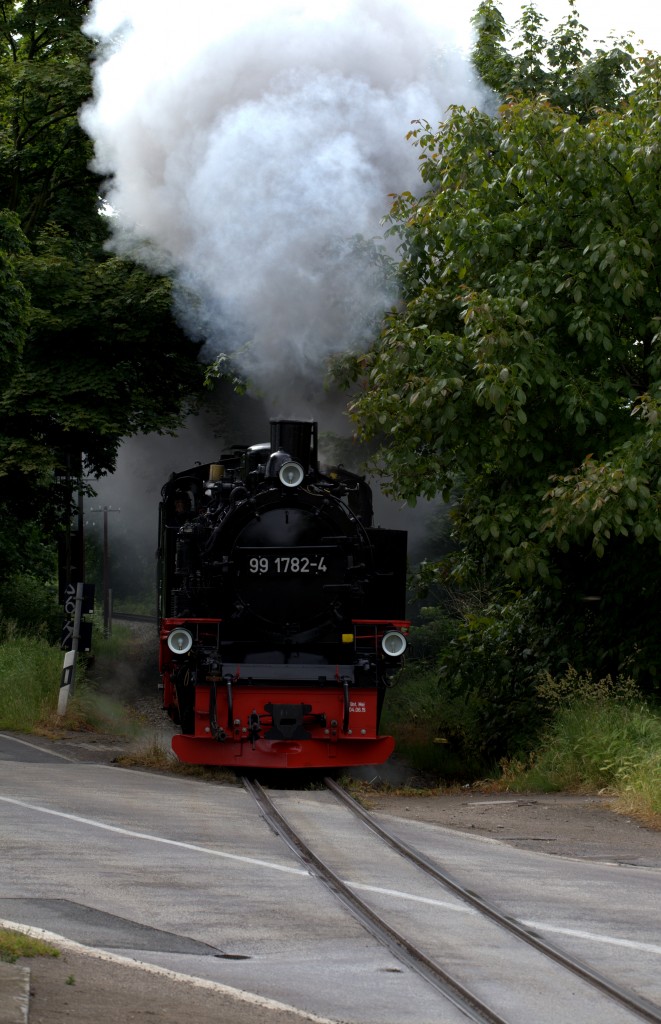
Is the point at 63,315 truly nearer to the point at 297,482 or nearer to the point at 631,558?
the point at 297,482

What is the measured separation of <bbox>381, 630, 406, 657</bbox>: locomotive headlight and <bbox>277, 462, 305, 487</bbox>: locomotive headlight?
5.81ft

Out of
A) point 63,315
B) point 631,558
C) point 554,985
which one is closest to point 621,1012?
point 554,985

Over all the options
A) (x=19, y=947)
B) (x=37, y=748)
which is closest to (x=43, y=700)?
(x=37, y=748)

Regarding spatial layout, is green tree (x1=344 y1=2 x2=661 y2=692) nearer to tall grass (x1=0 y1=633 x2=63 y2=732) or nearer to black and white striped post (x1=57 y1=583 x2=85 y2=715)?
black and white striped post (x1=57 y1=583 x2=85 y2=715)

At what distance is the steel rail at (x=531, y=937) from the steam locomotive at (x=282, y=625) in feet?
8.82

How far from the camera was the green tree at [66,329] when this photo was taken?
21.2m

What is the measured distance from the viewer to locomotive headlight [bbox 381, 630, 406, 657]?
12664 mm

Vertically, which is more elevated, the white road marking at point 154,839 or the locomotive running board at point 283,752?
the locomotive running board at point 283,752

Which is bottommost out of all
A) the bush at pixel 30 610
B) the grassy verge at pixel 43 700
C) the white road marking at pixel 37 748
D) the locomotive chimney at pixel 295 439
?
the white road marking at pixel 37 748

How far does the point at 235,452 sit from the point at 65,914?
892cm

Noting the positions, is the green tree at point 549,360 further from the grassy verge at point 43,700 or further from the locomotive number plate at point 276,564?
the grassy verge at point 43,700

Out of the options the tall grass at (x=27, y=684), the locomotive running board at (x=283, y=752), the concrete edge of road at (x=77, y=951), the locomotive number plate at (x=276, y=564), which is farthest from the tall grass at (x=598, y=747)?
the tall grass at (x=27, y=684)

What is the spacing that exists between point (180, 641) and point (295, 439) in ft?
8.04

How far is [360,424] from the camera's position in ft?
44.0
